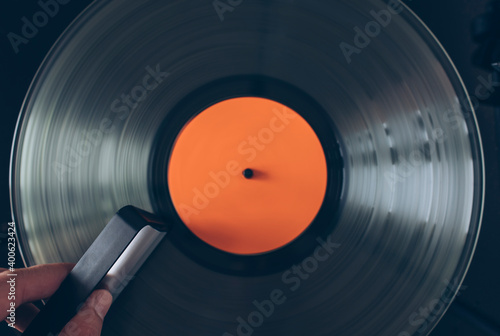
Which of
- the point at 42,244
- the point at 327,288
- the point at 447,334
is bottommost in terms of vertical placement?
the point at 447,334

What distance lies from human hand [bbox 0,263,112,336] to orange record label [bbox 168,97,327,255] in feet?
0.53

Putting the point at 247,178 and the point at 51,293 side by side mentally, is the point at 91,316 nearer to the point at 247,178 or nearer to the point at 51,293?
the point at 51,293

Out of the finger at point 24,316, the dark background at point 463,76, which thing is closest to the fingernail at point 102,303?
the finger at point 24,316

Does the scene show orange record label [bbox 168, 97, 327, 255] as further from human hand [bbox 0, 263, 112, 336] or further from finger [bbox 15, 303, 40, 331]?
finger [bbox 15, 303, 40, 331]

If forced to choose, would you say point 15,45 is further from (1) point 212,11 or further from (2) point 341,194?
(2) point 341,194

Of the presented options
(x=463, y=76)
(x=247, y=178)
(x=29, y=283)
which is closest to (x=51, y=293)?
(x=29, y=283)

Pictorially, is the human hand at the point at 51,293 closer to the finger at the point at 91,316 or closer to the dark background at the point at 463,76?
the finger at the point at 91,316

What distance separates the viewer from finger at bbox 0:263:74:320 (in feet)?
1.51

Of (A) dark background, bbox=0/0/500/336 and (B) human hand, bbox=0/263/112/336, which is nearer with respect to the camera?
(B) human hand, bbox=0/263/112/336

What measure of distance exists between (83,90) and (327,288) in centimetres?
47

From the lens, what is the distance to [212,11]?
20.6 inches

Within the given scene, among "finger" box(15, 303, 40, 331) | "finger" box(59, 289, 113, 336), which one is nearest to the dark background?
"finger" box(15, 303, 40, 331)

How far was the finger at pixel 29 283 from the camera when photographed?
0.46 m

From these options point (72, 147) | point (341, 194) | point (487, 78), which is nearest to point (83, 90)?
point (72, 147)
